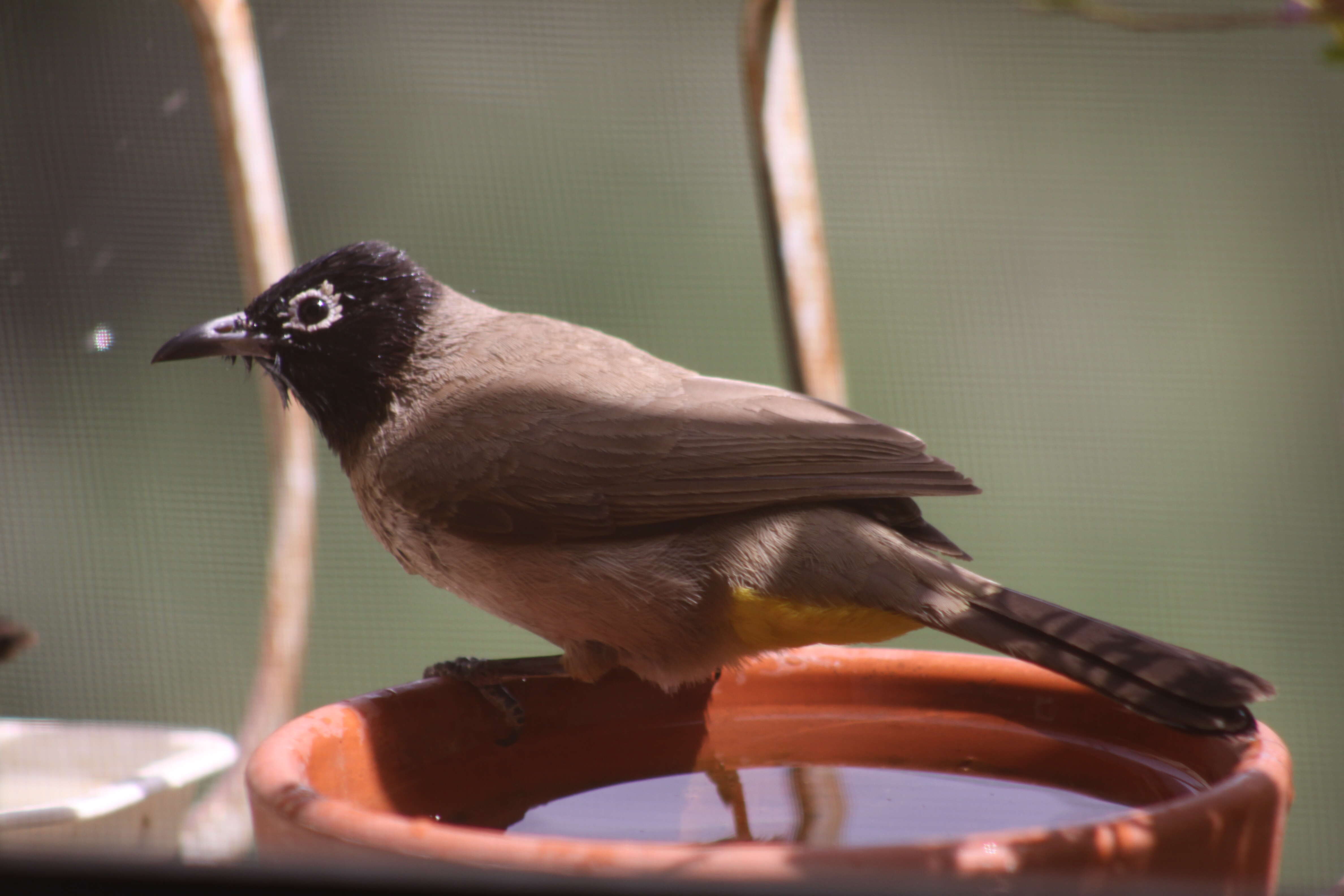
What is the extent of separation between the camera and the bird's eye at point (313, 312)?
2.25 meters

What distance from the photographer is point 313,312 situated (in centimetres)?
226

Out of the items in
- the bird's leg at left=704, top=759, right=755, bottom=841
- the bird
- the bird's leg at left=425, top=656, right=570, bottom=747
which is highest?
the bird

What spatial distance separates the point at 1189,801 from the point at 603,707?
0.93 m

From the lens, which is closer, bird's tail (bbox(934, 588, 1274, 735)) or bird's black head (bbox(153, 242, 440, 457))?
bird's tail (bbox(934, 588, 1274, 735))

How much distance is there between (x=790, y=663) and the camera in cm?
194

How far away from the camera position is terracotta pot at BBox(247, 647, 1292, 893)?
1152mm

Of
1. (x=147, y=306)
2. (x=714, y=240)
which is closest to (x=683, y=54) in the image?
(x=714, y=240)

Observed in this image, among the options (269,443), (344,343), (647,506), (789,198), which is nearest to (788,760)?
(647,506)

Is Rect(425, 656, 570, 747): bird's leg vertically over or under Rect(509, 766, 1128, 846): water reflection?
over

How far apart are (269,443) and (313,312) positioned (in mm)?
878

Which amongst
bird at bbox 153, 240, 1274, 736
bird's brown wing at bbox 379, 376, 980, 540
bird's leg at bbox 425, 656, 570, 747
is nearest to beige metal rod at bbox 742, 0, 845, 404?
bird at bbox 153, 240, 1274, 736

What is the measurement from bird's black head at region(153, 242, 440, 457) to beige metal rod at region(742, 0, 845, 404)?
27.5 inches

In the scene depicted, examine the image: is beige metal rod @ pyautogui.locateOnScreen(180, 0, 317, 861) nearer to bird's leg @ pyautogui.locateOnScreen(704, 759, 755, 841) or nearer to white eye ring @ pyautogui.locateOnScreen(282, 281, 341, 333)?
white eye ring @ pyautogui.locateOnScreen(282, 281, 341, 333)

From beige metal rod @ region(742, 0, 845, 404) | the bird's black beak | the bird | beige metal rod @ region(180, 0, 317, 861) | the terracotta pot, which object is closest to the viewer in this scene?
the terracotta pot
